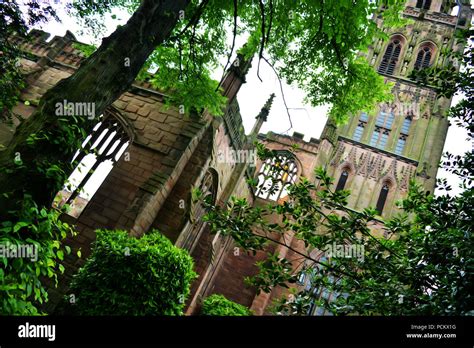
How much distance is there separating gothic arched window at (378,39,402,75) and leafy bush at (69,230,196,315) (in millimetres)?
24889

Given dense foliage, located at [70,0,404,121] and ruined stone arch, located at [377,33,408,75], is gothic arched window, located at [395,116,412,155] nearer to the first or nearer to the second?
ruined stone arch, located at [377,33,408,75]

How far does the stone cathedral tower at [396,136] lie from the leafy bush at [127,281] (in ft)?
53.8

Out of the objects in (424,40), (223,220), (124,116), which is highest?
(424,40)

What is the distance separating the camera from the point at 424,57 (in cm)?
2728

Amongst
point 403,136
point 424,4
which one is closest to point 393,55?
point 424,4

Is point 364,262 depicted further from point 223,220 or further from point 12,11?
point 12,11

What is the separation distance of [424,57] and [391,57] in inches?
99.2

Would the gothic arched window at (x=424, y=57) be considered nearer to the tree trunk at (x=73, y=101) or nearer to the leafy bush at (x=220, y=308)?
the leafy bush at (x=220, y=308)

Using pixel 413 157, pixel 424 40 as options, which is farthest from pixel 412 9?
pixel 413 157

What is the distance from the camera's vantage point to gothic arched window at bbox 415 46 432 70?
88.7 ft

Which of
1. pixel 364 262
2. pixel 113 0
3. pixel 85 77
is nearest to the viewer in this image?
pixel 85 77

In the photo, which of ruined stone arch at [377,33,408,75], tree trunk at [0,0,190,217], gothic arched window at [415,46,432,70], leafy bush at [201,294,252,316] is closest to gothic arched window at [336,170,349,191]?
ruined stone arch at [377,33,408,75]

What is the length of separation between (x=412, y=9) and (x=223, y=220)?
1272 inches

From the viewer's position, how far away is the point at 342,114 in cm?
895
